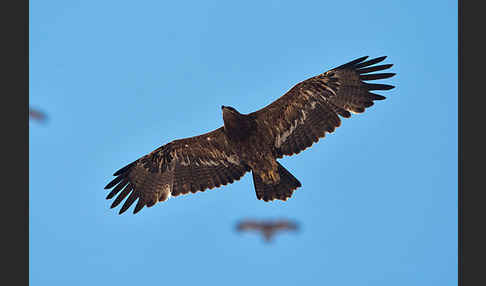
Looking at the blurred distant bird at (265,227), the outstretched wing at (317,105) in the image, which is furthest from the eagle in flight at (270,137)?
the blurred distant bird at (265,227)

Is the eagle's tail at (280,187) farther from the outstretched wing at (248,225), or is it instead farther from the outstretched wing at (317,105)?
the outstretched wing at (248,225)

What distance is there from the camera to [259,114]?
455 inches

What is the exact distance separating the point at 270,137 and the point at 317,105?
3.28 ft

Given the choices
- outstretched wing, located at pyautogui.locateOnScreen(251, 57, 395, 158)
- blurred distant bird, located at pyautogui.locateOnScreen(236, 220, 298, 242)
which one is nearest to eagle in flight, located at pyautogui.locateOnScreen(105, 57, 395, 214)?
outstretched wing, located at pyautogui.locateOnScreen(251, 57, 395, 158)

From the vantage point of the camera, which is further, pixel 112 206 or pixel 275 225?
pixel 275 225

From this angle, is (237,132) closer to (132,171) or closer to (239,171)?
(239,171)

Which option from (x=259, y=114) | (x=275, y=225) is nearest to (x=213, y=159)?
(x=259, y=114)

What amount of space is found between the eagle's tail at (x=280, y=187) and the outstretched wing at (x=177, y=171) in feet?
1.86

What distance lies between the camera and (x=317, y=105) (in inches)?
457

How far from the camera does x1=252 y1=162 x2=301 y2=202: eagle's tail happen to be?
38.4 ft

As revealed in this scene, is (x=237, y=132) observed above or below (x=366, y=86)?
below

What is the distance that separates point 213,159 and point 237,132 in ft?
3.67

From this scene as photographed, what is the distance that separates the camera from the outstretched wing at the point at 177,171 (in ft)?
40.0

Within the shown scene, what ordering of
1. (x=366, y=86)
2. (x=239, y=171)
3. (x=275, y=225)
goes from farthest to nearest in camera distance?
(x=275, y=225) → (x=239, y=171) → (x=366, y=86)
